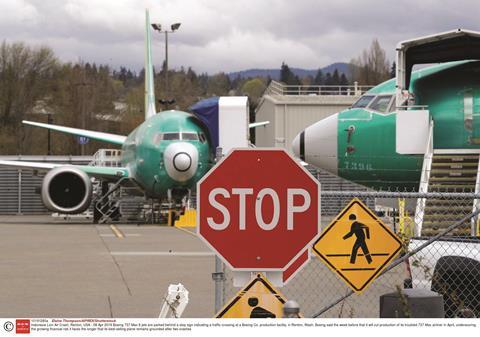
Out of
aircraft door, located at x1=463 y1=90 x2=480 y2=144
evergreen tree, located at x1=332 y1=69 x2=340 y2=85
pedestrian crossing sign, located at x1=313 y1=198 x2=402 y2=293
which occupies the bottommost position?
pedestrian crossing sign, located at x1=313 y1=198 x2=402 y2=293

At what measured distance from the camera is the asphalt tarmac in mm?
11781

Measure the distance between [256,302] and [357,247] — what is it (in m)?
1.72

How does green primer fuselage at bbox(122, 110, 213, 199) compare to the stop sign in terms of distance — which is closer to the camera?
the stop sign

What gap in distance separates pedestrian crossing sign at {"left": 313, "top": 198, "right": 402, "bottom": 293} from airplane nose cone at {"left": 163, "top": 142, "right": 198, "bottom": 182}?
70.1ft

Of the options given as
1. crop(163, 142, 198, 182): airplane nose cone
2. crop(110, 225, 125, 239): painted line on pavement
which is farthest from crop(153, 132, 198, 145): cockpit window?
crop(110, 225, 125, 239): painted line on pavement

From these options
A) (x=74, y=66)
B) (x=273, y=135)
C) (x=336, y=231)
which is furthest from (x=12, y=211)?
(x=74, y=66)

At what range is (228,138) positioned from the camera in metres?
31.0

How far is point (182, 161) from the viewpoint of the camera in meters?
29.2

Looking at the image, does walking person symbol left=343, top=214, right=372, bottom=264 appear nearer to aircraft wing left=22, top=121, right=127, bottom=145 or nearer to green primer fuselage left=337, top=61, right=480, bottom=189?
green primer fuselage left=337, top=61, right=480, bottom=189

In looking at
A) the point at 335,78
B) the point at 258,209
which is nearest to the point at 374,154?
the point at 258,209

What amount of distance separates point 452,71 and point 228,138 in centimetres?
1372

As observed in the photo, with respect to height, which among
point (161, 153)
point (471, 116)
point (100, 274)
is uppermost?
point (471, 116)

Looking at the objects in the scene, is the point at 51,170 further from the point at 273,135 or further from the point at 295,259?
the point at 295,259

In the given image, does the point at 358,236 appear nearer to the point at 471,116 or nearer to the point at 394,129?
the point at 471,116
